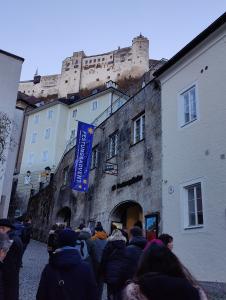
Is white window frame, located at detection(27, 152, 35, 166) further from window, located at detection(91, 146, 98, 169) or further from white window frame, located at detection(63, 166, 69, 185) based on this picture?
window, located at detection(91, 146, 98, 169)

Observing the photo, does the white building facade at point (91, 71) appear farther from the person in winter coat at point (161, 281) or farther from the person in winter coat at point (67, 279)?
the person in winter coat at point (161, 281)

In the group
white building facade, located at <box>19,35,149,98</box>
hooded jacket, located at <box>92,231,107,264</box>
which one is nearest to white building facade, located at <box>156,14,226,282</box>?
hooded jacket, located at <box>92,231,107,264</box>

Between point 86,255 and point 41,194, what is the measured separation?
23879 millimetres

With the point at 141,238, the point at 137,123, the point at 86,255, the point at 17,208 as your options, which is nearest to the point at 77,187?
the point at 137,123

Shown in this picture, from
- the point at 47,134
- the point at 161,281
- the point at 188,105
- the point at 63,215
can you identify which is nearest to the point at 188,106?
the point at 188,105

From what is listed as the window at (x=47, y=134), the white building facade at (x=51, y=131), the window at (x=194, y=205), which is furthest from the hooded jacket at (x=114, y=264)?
the window at (x=47, y=134)

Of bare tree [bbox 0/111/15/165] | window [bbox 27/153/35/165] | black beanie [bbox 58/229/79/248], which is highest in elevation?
window [bbox 27/153/35/165]

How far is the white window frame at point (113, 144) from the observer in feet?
58.9

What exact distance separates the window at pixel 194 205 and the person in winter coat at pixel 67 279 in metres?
7.80

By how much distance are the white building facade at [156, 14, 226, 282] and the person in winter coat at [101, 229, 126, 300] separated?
486cm

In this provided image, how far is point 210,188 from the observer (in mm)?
10250

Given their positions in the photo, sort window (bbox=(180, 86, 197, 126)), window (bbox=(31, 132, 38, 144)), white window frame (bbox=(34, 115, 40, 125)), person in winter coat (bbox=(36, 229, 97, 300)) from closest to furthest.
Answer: person in winter coat (bbox=(36, 229, 97, 300)) < window (bbox=(180, 86, 197, 126)) < window (bbox=(31, 132, 38, 144)) < white window frame (bbox=(34, 115, 40, 125))

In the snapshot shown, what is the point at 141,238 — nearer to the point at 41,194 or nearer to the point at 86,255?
the point at 86,255

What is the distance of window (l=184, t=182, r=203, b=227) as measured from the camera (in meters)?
10.7
